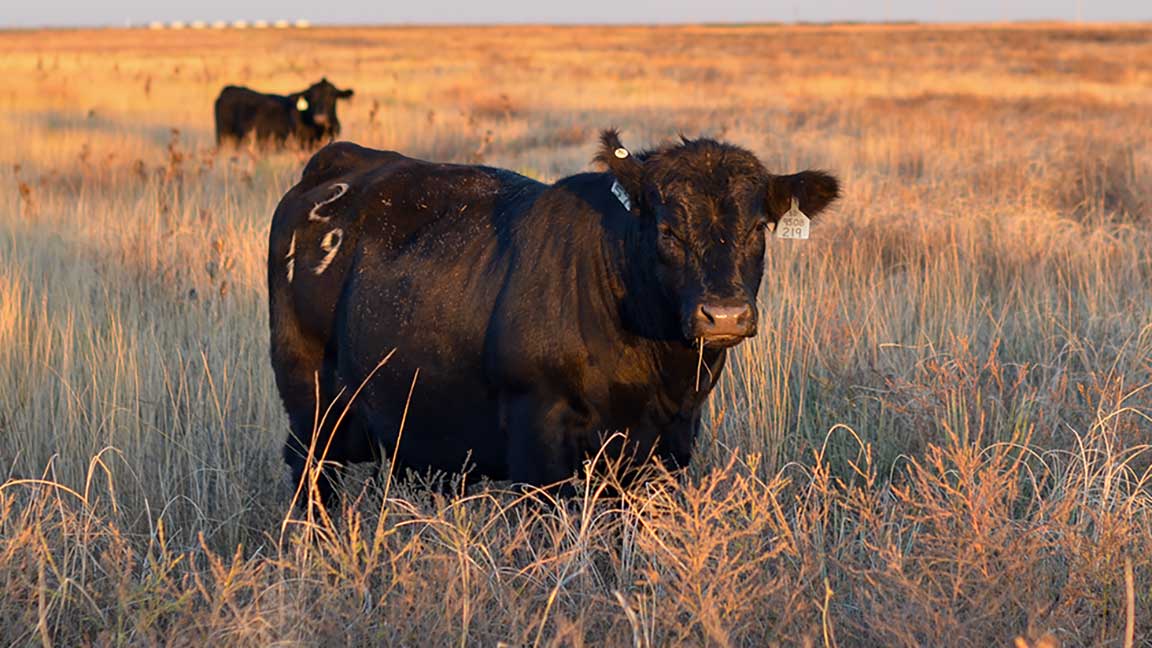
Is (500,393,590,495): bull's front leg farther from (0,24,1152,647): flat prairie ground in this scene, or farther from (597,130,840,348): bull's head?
(597,130,840,348): bull's head

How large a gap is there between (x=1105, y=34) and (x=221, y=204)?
266ft

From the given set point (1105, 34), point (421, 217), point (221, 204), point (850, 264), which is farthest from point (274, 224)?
point (1105, 34)

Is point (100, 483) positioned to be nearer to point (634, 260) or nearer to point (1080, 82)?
point (634, 260)

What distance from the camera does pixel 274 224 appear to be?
543 centimetres

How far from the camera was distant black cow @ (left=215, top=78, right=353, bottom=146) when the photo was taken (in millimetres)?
18938

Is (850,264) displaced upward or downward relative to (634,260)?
downward

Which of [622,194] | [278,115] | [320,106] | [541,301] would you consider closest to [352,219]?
[541,301]

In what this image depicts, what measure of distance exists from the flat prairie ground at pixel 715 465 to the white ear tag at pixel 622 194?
90 centimetres

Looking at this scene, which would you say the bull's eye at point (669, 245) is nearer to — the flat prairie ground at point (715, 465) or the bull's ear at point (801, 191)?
the bull's ear at point (801, 191)

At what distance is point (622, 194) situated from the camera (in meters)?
4.34

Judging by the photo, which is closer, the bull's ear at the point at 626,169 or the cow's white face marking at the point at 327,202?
the bull's ear at the point at 626,169

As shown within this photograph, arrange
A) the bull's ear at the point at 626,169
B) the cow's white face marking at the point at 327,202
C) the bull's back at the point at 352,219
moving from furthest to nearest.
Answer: the cow's white face marking at the point at 327,202 < the bull's back at the point at 352,219 < the bull's ear at the point at 626,169

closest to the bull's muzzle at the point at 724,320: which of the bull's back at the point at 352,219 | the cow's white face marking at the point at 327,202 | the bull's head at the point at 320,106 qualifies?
the bull's back at the point at 352,219

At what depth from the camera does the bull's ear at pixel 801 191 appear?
14.4 feet
